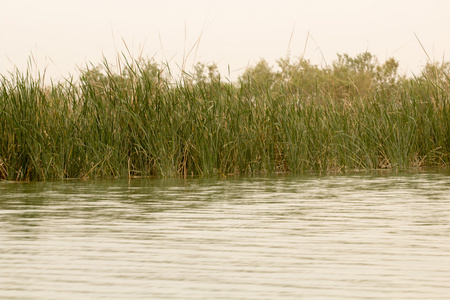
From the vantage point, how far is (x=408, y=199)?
197 inches

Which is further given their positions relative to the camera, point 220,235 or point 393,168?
point 393,168

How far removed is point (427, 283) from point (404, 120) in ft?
21.9

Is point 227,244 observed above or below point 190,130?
below

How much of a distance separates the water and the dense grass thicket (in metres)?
1.73

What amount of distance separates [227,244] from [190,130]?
4.55 meters

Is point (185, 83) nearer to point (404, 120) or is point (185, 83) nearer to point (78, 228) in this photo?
point (404, 120)

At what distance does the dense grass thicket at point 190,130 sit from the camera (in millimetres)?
7379

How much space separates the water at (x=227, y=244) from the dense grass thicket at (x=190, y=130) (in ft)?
5.66

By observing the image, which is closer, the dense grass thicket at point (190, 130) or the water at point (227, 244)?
the water at point (227, 244)

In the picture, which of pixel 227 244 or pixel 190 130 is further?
pixel 190 130

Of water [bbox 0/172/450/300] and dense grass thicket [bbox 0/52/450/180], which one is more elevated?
dense grass thicket [bbox 0/52/450/180]

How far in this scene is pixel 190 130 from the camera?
7.67m

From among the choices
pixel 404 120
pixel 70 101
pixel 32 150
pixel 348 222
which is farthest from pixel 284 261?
pixel 404 120

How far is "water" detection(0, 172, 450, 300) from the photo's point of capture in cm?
235
